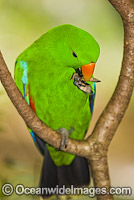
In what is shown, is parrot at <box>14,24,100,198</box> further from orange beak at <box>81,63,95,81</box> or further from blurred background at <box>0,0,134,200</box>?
blurred background at <box>0,0,134,200</box>

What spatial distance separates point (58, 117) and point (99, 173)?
10.5 inches

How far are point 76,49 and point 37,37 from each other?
1.52ft

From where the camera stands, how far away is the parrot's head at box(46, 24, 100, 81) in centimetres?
86

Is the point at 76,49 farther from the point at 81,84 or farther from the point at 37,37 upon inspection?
the point at 37,37

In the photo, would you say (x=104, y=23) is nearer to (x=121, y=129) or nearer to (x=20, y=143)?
(x=121, y=129)

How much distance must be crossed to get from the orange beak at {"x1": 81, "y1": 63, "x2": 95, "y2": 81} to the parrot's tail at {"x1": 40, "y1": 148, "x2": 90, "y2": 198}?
0.42 meters

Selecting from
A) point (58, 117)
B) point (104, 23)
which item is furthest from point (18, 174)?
point (104, 23)

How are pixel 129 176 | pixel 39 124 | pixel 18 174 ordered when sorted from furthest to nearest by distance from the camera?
pixel 129 176 < pixel 18 174 < pixel 39 124

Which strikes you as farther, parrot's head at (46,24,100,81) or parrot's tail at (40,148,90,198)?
parrot's tail at (40,148,90,198)

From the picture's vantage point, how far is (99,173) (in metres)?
0.93

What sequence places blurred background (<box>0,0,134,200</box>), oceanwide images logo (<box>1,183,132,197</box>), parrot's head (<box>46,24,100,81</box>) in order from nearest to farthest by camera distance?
parrot's head (<box>46,24,100,81</box>) → oceanwide images logo (<box>1,183,132,197</box>) → blurred background (<box>0,0,134,200</box>)

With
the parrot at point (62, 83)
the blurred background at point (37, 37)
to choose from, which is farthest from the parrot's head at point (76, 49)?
the blurred background at point (37, 37)

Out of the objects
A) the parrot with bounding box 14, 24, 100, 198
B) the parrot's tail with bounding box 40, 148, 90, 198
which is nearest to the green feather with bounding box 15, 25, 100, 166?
the parrot with bounding box 14, 24, 100, 198

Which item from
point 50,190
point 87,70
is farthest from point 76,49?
point 50,190
